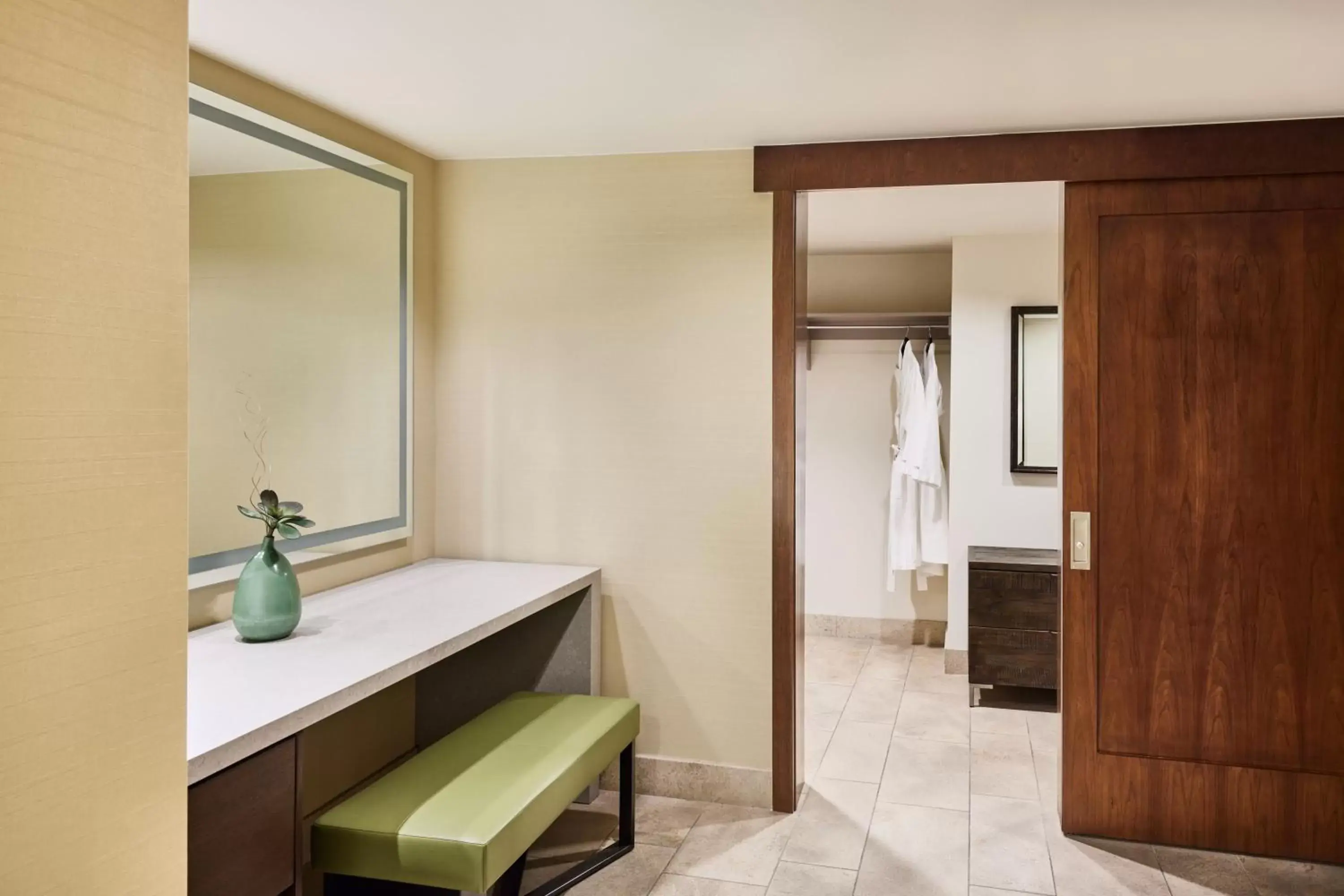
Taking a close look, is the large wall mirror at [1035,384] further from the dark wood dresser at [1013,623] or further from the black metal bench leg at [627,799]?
the black metal bench leg at [627,799]

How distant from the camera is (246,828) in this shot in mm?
1820

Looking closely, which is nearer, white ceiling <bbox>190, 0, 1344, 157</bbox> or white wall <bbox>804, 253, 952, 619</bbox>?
white ceiling <bbox>190, 0, 1344, 157</bbox>

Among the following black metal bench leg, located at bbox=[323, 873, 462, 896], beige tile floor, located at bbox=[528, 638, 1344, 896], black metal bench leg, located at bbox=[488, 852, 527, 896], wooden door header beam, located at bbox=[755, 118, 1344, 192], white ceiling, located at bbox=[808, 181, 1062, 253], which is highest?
white ceiling, located at bbox=[808, 181, 1062, 253]

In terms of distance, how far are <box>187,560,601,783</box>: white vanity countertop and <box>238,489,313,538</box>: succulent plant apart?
0.26 m

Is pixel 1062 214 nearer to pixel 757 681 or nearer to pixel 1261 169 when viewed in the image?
pixel 1261 169

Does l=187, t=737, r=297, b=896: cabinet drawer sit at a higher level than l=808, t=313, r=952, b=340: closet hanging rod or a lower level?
lower

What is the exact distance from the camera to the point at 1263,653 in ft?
10.3

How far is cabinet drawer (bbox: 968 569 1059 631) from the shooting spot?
4.71 m

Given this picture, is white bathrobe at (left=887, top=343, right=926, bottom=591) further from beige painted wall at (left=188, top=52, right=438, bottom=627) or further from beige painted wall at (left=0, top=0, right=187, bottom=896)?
beige painted wall at (left=0, top=0, right=187, bottom=896)

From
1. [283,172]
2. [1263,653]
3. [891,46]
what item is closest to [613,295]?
[283,172]

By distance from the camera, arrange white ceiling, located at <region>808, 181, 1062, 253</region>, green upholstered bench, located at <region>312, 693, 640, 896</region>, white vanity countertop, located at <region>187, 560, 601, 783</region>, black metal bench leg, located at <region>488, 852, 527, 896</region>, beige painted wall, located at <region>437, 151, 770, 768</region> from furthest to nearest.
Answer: white ceiling, located at <region>808, 181, 1062, 253</region>, beige painted wall, located at <region>437, 151, 770, 768</region>, black metal bench leg, located at <region>488, 852, 527, 896</region>, green upholstered bench, located at <region>312, 693, 640, 896</region>, white vanity countertop, located at <region>187, 560, 601, 783</region>

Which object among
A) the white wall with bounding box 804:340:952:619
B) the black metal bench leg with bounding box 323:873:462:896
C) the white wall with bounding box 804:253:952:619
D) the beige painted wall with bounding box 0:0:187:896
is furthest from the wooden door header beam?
the white wall with bounding box 804:340:952:619

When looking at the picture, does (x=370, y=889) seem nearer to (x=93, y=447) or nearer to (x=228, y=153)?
(x=93, y=447)

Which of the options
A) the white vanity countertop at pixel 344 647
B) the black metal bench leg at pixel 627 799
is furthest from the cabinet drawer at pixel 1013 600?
the black metal bench leg at pixel 627 799
